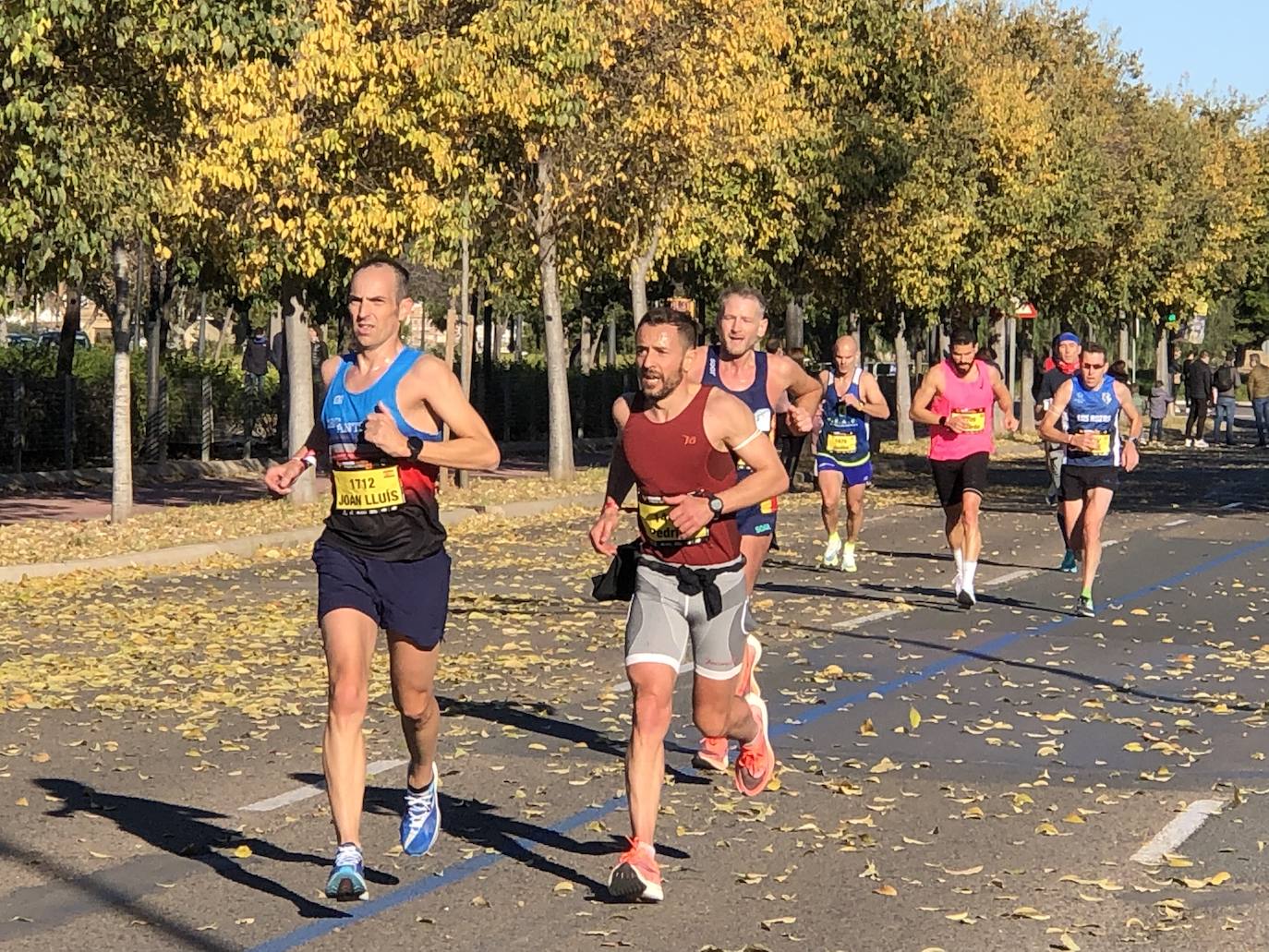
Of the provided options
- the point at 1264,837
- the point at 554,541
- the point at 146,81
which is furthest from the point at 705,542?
the point at 554,541

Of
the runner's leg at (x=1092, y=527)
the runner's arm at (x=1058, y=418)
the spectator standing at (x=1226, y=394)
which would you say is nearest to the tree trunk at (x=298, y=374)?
the runner's arm at (x=1058, y=418)

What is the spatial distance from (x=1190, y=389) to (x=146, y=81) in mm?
33359

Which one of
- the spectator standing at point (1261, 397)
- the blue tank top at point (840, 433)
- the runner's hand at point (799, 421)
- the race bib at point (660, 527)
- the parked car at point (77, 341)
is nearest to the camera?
the race bib at point (660, 527)

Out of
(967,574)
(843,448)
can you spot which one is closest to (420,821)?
(967,574)

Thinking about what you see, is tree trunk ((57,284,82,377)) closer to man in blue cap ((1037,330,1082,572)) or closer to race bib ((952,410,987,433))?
man in blue cap ((1037,330,1082,572))

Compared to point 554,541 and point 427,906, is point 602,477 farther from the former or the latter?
point 427,906

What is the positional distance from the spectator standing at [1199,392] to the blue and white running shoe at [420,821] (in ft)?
133

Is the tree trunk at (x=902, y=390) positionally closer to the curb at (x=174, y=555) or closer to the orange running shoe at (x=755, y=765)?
the curb at (x=174, y=555)

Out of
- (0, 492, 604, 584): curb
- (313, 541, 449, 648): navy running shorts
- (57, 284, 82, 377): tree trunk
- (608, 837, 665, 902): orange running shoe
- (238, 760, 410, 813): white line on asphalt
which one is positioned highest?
(57, 284, 82, 377): tree trunk

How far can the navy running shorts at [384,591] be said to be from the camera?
21.9 ft

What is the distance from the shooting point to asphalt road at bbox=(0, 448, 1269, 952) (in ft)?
21.2

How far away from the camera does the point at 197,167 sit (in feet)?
66.3

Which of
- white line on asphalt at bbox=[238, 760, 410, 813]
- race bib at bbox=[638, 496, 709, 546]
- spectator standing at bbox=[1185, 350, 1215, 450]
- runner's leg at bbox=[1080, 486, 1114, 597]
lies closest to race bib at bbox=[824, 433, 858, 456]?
runner's leg at bbox=[1080, 486, 1114, 597]

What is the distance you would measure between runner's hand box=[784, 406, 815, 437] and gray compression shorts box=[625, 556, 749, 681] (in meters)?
1.79
